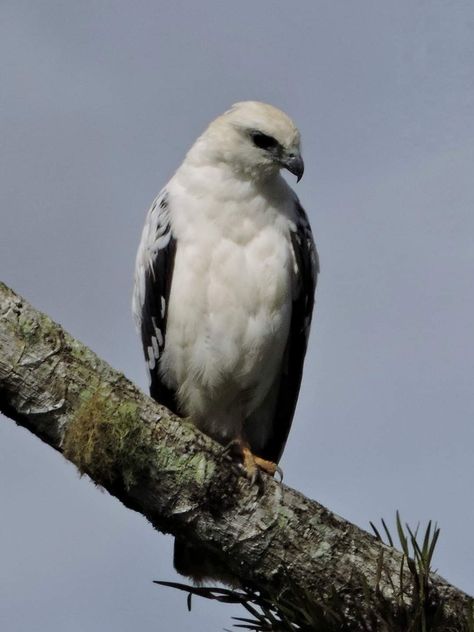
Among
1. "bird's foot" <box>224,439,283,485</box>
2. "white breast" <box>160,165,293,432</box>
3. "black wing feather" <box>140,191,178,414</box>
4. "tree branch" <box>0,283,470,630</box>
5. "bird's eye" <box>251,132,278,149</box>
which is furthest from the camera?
"bird's eye" <box>251,132,278,149</box>

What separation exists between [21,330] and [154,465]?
0.89 m

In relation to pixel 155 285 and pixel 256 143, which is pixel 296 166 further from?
pixel 155 285

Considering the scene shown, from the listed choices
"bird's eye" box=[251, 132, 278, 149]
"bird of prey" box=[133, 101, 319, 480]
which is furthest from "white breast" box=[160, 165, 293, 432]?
"bird's eye" box=[251, 132, 278, 149]

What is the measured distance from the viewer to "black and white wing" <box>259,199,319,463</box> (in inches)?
314

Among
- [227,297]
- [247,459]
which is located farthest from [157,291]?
[247,459]

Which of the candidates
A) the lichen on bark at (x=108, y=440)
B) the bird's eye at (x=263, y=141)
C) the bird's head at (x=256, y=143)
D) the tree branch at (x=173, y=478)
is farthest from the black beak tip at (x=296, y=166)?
the lichen on bark at (x=108, y=440)

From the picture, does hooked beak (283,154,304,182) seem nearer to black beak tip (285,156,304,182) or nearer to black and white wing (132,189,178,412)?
black beak tip (285,156,304,182)

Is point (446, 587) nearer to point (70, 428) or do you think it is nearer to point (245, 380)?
point (70, 428)

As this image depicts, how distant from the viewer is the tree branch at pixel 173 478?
495 cm

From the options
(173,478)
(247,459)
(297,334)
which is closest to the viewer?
(173,478)

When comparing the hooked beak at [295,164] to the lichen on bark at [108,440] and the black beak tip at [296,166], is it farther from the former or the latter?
the lichen on bark at [108,440]

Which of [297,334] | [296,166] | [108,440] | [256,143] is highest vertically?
[256,143]

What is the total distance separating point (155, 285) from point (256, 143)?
4.28 ft

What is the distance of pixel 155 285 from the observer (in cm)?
786
